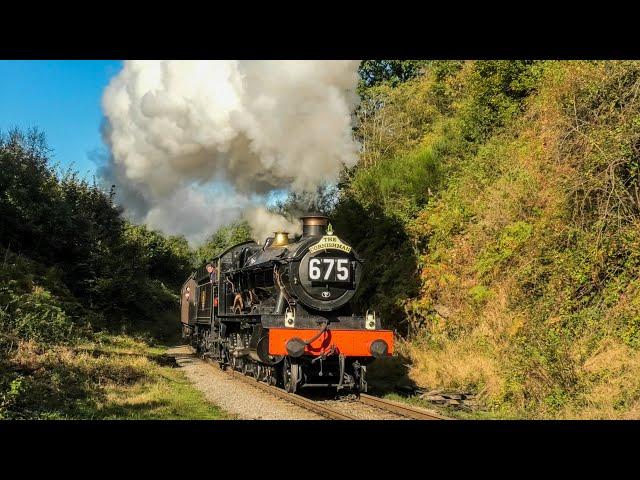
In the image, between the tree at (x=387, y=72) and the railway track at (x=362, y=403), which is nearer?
the railway track at (x=362, y=403)

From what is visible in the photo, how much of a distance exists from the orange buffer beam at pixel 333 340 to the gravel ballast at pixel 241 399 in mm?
1040

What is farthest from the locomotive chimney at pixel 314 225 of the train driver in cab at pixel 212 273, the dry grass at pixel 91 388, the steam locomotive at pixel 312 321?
the train driver in cab at pixel 212 273

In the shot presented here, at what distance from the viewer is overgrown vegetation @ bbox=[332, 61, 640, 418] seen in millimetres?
9875

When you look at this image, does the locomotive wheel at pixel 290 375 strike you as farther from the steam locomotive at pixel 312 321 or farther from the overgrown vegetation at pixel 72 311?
the overgrown vegetation at pixel 72 311

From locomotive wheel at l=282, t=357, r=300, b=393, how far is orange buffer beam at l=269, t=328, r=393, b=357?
61cm

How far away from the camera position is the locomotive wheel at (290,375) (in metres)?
11.9

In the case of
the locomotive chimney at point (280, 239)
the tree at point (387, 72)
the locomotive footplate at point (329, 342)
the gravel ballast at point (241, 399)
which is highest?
the tree at point (387, 72)

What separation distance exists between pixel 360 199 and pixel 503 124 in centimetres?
570

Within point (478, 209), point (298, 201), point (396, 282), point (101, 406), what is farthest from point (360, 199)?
point (101, 406)

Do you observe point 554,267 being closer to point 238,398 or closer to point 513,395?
point 513,395

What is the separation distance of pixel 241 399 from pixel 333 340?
213 centimetres

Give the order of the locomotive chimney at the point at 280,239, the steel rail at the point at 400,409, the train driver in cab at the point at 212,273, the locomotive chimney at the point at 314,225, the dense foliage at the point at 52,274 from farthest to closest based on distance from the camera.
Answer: the train driver in cab at the point at 212,273
the locomotive chimney at the point at 280,239
the locomotive chimney at the point at 314,225
the dense foliage at the point at 52,274
the steel rail at the point at 400,409

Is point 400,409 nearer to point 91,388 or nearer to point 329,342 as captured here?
point 329,342
